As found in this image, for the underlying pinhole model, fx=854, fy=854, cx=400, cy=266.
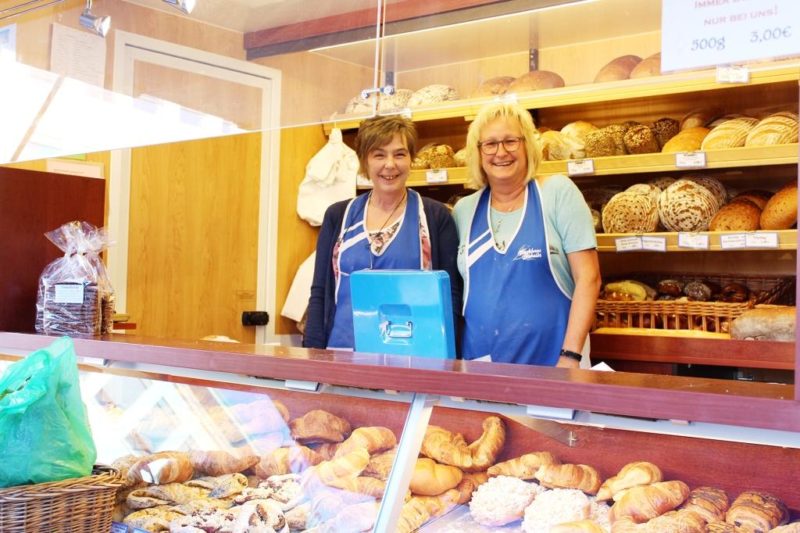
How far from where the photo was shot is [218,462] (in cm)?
197

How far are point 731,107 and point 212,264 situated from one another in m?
2.73

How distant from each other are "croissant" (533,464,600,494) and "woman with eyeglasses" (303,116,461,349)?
136cm

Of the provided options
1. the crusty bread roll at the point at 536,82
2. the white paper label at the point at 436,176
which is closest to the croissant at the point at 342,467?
the crusty bread roll at the point at 536,82

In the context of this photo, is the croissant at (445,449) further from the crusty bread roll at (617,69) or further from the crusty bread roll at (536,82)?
the crusty bread roll at (536,82)

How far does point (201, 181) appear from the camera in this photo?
456 cm

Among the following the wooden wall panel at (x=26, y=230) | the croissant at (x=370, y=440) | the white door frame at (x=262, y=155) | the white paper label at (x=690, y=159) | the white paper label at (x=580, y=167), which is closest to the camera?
the croissant at (x=370, y=440)

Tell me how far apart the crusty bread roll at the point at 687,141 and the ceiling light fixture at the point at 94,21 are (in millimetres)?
2330

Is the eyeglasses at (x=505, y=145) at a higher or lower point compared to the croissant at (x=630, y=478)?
higher

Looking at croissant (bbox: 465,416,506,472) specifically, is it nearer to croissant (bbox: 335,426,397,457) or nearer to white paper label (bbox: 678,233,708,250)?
croissant (bbox: 335,426,397,457)

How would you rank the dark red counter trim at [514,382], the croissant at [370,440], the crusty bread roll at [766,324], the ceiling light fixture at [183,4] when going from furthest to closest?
the crusty bread roll at [766,324]
the ceiling light fixture at [183,4]
the croissant at [370,440]
the dark red counter trim at [514,382]

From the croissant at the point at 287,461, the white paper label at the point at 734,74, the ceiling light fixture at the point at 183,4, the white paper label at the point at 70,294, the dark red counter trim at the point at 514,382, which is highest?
the ceiling light fixture at the point at 183,4

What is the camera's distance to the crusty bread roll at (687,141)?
363 centimetres

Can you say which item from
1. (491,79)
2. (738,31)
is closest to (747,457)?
(738,31)

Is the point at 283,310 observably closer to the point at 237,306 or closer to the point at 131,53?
the point at 237,306
